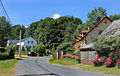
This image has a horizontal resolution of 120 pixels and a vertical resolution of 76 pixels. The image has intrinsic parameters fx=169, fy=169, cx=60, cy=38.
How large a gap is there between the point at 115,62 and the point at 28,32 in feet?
287

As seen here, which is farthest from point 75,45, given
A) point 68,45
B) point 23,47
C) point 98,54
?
point 23,47

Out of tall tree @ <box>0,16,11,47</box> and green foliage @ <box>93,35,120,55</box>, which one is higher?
tall tree @ <box>0,16,11,47</box>

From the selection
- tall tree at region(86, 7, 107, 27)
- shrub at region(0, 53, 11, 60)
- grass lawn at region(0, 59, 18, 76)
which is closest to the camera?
grass lawn at region(0, 59, 18, 76)

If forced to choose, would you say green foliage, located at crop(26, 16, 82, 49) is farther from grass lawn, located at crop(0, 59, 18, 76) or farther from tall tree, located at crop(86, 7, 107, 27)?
grass lawn, located at crop(0, 59, 18, 76)

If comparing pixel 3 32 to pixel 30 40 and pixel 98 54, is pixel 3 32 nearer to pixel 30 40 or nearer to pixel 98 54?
pixel 30 40

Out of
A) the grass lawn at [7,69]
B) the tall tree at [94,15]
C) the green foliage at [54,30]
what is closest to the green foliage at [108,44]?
the grass lawn at [7,69]

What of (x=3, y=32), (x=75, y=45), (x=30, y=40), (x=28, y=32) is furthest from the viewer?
(x=28, y=32)

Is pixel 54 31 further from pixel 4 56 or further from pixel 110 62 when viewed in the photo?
pixel 110 62

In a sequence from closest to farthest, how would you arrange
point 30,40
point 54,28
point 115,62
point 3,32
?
point 115,62
point 3,32
point 54,28
point 30,40

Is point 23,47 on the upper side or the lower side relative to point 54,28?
lower

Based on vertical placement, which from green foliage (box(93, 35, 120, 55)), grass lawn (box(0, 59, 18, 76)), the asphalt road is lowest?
the asphalt road

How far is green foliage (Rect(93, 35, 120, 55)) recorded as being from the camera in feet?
61.3

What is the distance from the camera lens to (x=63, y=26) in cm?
8269

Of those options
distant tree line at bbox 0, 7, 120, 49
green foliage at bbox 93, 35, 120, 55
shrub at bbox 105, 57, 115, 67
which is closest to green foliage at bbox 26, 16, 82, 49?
distant tree line at bbox 0, 7, 120, 49
